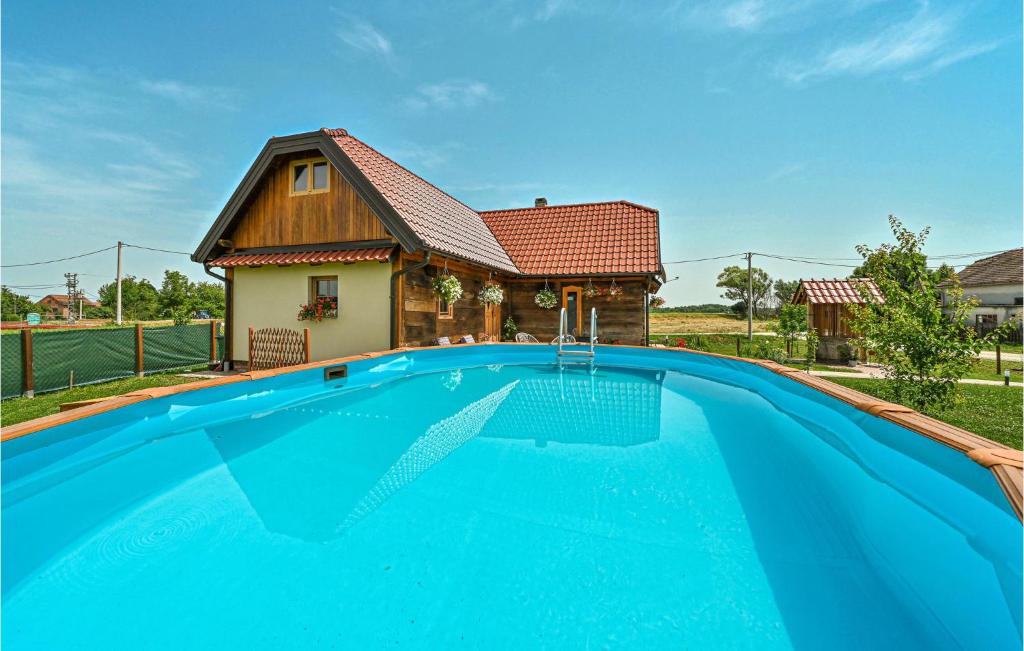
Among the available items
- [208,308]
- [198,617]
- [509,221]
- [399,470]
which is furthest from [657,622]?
[208,308]

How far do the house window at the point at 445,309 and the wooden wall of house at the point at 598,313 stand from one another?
3.25 metres

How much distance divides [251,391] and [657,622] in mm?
6105

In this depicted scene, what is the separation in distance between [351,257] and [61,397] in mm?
5871

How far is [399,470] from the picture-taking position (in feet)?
12.6

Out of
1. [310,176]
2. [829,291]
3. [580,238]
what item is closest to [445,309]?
[310,176]

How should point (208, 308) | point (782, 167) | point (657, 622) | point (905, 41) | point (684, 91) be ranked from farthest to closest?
point (208, 308), point (782, 167), point (684, 91), point (905, 41), point (657, 622)

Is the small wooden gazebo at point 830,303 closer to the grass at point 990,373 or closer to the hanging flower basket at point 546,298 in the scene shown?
the grass at point 990,373

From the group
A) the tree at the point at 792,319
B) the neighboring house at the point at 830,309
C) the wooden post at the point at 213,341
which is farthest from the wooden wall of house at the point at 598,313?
the wooden post at the point at 213,341

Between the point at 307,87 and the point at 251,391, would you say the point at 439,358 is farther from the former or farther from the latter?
the point at 307,87

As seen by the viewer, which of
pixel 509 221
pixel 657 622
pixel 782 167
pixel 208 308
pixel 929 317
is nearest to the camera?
pixel 657 622

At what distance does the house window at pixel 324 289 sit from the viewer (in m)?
10.3

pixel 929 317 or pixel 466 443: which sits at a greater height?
pixel 929 317

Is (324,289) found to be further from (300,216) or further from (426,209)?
(426,209)

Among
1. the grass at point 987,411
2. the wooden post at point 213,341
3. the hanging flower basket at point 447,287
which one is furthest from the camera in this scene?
the wooden post at point 213,341
